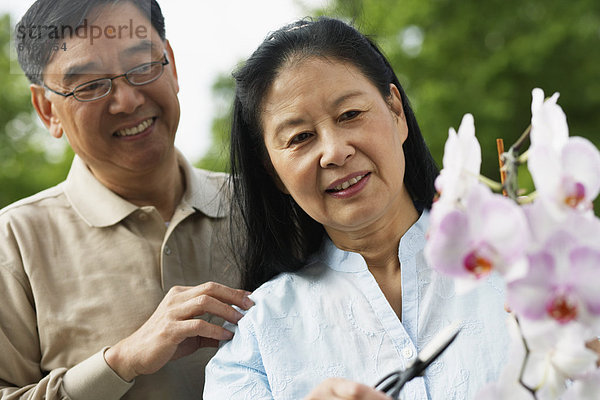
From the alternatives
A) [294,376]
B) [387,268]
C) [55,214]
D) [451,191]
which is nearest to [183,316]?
[294,376]

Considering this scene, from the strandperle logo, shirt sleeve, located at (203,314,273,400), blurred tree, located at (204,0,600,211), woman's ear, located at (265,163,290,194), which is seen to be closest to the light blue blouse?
shirt sleeve, located at (203,314,273,400)

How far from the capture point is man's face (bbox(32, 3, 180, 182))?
2.25 m

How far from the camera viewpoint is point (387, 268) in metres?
1.85

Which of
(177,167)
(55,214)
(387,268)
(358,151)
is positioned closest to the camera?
(358,151)

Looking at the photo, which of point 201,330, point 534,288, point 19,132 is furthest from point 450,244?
point 19,132

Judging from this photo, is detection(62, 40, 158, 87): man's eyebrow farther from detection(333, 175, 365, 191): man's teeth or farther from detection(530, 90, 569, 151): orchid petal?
detection(530, 90, 569, 151): orchid petal

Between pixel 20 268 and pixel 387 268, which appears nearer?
pixel 387 268

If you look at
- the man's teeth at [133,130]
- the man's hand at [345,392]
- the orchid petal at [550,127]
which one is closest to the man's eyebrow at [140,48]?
the man's teeth at [133,130]

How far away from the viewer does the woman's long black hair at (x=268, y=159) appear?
1794 mm

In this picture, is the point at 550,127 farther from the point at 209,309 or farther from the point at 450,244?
the point at 209,309

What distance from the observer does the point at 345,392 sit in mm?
1178

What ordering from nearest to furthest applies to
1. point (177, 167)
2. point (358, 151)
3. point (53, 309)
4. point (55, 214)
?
1. point (358, 151)
2. point (53, 309)
3. point (55, 214)
4. point (177, 167)

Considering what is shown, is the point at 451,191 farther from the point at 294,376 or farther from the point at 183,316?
the point at 183,316

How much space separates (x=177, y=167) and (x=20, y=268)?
655 millimetres
